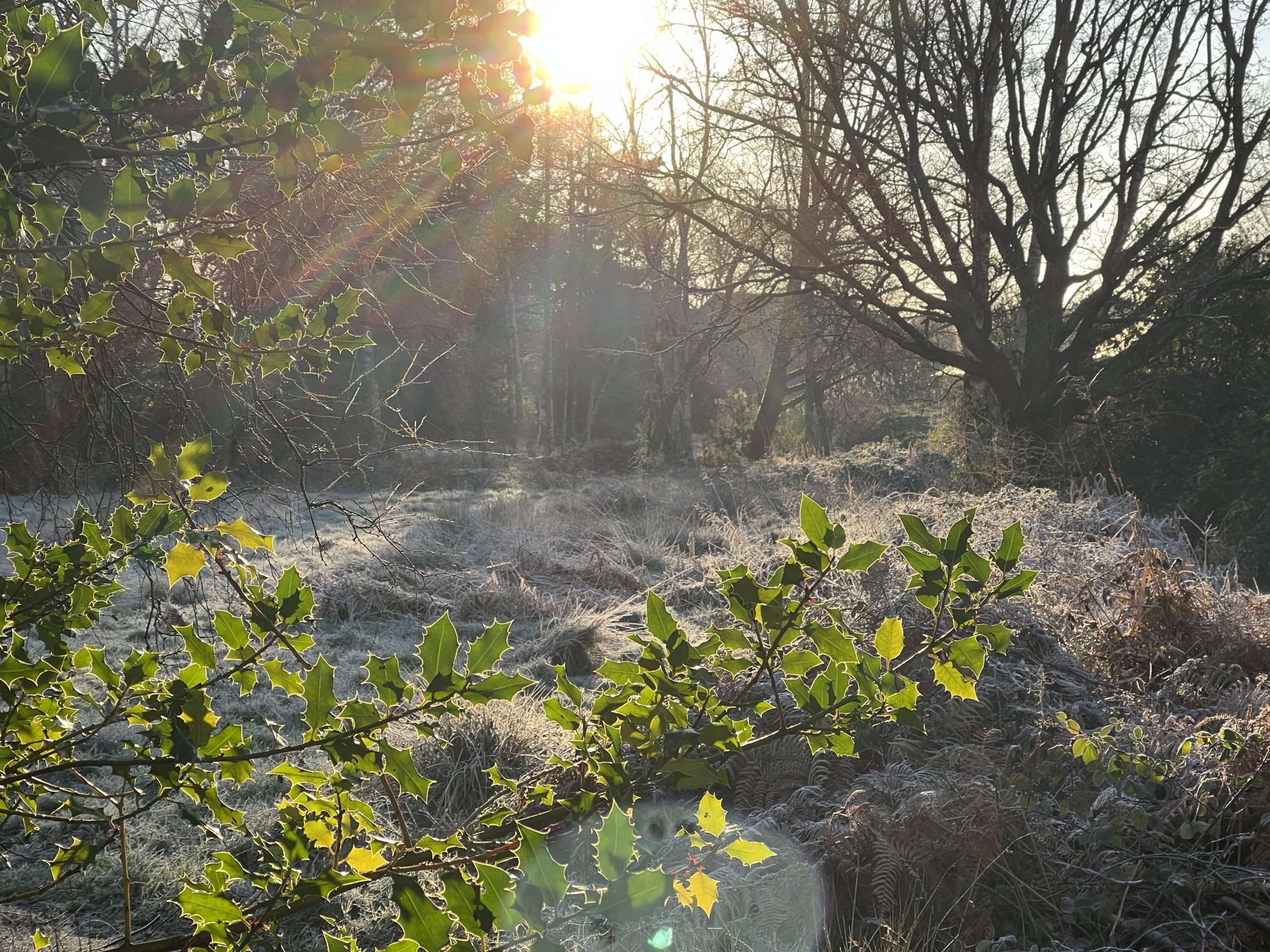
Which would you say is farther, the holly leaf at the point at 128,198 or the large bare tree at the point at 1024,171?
the large bare tree at the point at 1024,171

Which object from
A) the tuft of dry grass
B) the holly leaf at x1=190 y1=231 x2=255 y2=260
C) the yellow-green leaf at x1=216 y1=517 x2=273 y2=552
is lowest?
the tuft of dry grass

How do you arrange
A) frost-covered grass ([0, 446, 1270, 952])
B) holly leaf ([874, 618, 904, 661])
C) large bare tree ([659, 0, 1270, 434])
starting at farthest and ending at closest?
large bare tree ([659, 0, 1270, 434]) < frost-covered grass ([0, 446, 1270, 952]) < holly leaf ([874, 618, 904, 661])

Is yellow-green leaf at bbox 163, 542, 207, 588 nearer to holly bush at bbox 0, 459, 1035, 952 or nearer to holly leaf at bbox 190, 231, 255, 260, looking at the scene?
holly bush at bbox 0, 459, 1035, 952

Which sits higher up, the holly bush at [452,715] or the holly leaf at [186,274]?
the holly leaf at [186,274]

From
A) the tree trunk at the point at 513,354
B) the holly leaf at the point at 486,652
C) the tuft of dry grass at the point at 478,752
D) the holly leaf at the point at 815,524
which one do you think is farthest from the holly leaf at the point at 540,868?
the tree trunk at the point at 513,354

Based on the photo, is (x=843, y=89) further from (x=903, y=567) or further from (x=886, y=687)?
(x=886, y=687)

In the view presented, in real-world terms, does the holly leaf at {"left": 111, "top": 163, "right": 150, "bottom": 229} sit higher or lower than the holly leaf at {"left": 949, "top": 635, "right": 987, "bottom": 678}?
higher

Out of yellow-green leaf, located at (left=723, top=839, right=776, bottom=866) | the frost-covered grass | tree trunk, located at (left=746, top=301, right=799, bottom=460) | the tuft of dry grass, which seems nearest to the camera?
yellow-green leaf, located at (left=723, top=839, right=776, bottom=866)

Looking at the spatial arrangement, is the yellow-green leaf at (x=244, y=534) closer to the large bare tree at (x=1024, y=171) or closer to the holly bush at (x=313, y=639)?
the holly bush at (x=313, y=639)

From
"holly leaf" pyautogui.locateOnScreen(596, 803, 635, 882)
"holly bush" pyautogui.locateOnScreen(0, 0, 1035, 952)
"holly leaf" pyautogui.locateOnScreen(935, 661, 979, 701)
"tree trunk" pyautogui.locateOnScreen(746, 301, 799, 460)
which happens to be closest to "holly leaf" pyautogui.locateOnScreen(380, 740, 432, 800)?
"holly bush" pyautogui.locateOnScreen(0, 0, 1035, 952)

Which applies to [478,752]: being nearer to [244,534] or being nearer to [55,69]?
[244,534]

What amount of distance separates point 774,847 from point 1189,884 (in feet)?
3.71

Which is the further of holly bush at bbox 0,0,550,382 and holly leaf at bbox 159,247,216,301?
holly leaf at bbox 159,247,216,301

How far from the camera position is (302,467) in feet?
Answer: 5.86
